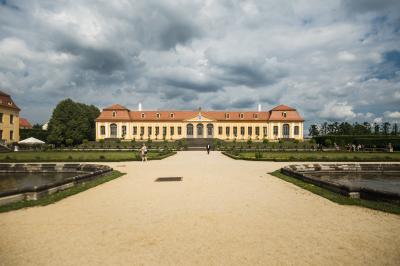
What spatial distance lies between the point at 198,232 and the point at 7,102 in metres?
51.4

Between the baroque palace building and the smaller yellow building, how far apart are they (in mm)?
16061

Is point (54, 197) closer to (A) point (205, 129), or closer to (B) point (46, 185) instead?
(B) point (46, 185)

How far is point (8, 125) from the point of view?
44.3 meters

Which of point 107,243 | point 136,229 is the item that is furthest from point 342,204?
point 107,243

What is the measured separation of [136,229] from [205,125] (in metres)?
56.2

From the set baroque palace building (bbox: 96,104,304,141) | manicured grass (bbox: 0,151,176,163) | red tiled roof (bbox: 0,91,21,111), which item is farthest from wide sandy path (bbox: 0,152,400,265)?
baroque palace building (bbox: 96,104,304,141)

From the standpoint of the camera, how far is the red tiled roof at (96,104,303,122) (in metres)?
60.3

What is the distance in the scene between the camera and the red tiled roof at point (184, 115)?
60312 mm

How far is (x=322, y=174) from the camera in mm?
13773

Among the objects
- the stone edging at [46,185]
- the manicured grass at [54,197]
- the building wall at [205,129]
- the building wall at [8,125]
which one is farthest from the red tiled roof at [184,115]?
the manicured grass at [54,197]

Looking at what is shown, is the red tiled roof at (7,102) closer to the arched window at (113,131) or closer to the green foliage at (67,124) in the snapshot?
the green foliage at (67,124)

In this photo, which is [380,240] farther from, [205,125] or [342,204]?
[205,125]

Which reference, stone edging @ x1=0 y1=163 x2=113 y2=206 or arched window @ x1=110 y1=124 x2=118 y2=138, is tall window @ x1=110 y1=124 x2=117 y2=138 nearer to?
arched window @ x1=110 y1=124 x2=118 y2=138

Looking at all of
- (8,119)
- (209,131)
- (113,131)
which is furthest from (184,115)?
(8,119)
